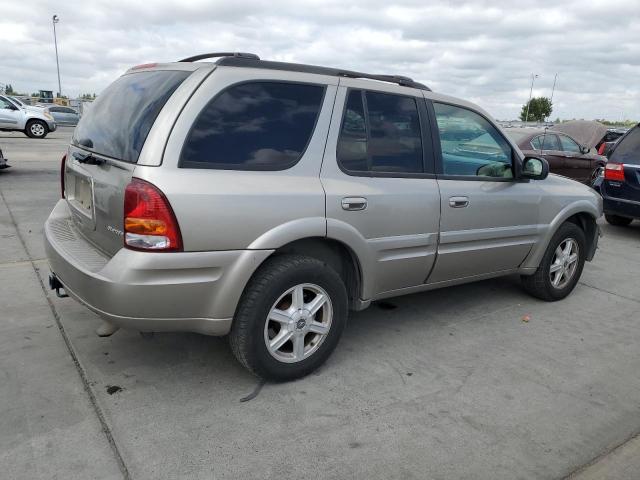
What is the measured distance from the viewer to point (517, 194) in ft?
14.0

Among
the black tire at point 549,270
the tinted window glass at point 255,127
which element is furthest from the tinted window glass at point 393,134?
the black tire at point 549,270

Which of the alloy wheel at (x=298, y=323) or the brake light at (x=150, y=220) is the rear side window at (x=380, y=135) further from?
the brake light at (x=150, y=220)

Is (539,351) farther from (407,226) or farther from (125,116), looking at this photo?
(125,116)

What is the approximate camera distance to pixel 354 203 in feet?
10.6

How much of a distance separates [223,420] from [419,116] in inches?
91.1

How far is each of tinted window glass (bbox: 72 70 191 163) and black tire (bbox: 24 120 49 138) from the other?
62.9 ft

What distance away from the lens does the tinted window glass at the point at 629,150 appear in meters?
7.81

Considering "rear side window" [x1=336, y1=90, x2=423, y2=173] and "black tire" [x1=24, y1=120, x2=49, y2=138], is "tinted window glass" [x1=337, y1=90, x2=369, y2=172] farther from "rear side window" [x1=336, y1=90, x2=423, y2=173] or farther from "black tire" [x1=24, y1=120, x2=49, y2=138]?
"black tire" [x1=24, y1=120, x2=49, y2=138]

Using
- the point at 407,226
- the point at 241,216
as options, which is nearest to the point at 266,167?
the point at 241,216

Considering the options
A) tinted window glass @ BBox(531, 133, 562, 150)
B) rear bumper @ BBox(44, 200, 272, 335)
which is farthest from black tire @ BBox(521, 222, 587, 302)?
tinted window glass @ BBox(531, 133, 562, 150)

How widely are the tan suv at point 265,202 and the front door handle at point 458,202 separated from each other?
1 cm

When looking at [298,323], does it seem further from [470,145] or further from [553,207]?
[553,207]

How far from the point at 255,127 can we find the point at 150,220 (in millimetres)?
761

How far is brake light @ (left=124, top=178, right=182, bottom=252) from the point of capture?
8.61ft
